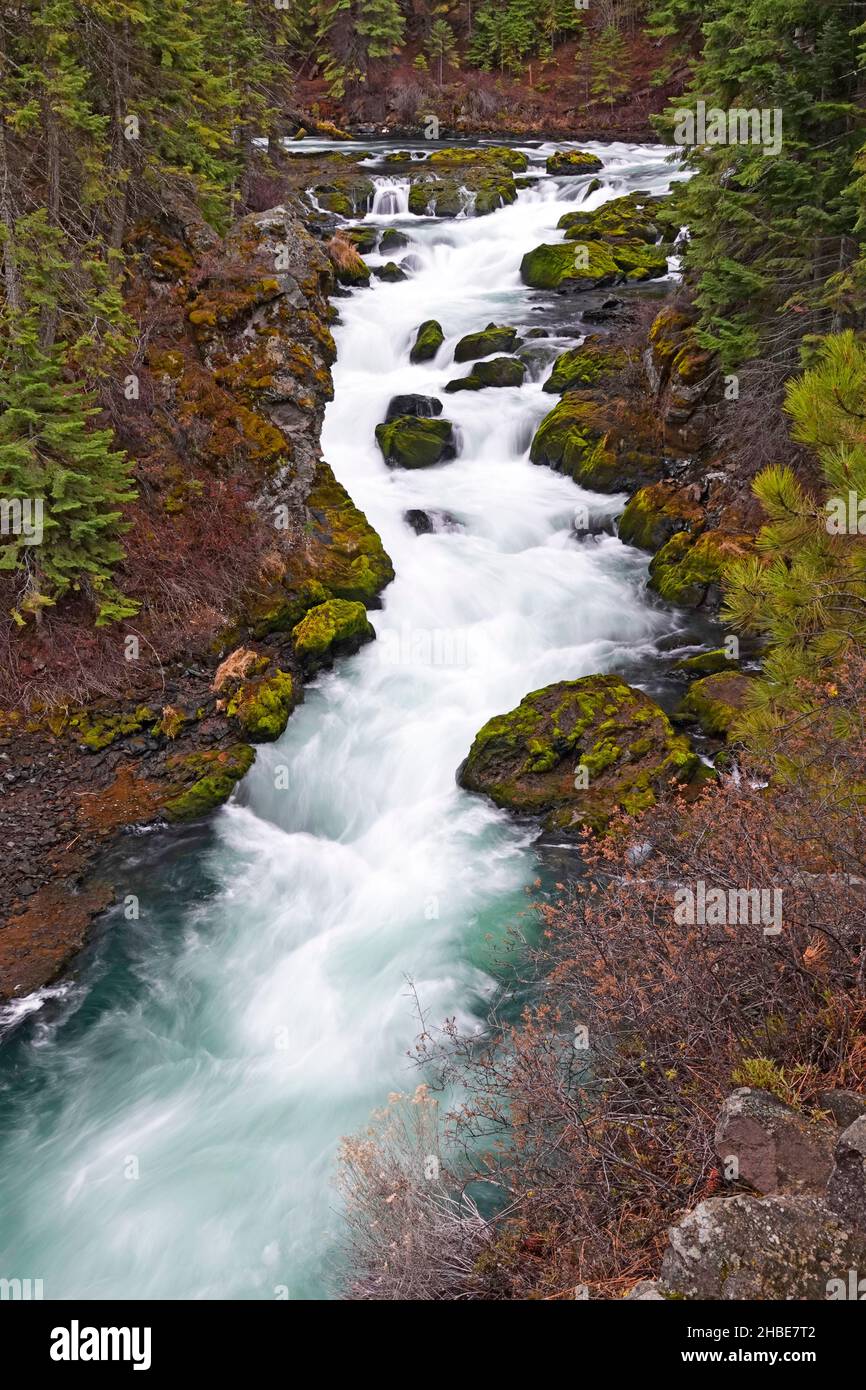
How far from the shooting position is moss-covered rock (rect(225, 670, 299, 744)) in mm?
11367

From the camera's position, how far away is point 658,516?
1502 cm

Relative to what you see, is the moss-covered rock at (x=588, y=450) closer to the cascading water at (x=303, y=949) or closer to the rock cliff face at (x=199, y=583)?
the cascading water at (x=303, y=949)

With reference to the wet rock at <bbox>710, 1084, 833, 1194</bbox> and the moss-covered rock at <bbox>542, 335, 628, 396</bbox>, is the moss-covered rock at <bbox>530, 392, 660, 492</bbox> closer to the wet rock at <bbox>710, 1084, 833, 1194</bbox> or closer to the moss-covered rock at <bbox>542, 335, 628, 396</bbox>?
the moss-covered rock at <bbox>542, 335, 628, 396</bbox>

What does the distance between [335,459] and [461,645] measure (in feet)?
19.1

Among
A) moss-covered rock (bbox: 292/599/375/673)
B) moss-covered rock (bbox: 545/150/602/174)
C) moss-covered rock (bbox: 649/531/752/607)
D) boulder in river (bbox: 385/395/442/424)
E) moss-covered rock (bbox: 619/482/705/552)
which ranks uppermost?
moss-covered rock (bbox: 545/150/602/174)

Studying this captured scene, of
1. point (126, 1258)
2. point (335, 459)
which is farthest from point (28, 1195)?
point (335, 459)

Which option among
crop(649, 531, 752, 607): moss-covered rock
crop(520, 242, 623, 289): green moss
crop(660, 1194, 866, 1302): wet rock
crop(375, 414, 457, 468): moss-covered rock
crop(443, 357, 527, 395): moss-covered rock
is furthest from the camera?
crop(520, 242, 623, 289): green moss

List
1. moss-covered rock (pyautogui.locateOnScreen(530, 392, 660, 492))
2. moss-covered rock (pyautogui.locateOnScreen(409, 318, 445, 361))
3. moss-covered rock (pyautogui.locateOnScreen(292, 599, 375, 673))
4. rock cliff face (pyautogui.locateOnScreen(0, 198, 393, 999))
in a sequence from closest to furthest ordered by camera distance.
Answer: rock cliff face (pyautogui.locateOnScreen(0, 198, 393, 999)) → moss-covered rock (pyautogui.locateOnScreen(292, 599, 375, 673)) → moss-covered rock (pyautogui.locateOnScreen(530, 392, 660, 492)) → moss-covered rock (pyautogui.locateOnScreen(409, 318, 445, 361))

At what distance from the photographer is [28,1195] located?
22.1 feet

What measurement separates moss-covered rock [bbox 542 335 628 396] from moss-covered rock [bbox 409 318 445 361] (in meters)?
2.99

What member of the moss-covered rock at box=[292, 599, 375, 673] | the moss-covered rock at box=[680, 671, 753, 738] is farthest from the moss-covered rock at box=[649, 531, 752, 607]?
the moss-covered rock at box=[292, 599, 375, 673]

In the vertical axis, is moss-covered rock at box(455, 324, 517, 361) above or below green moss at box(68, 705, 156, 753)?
above

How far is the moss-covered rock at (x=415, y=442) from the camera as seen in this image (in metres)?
17.2
